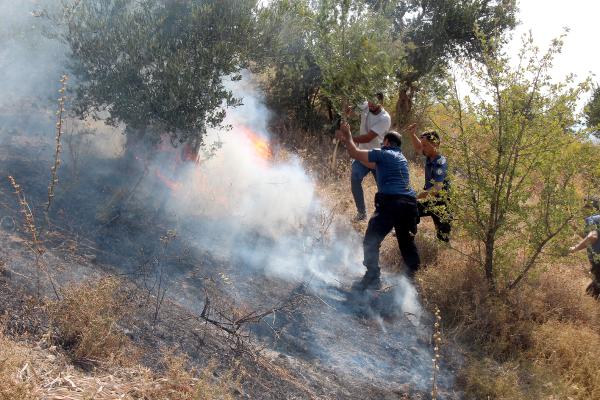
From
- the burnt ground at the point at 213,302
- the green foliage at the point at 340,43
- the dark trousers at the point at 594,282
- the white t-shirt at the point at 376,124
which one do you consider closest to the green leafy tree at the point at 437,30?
the green foliage at the point at 340,43

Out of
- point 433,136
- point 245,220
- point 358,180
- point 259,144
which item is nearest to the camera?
point 433,136

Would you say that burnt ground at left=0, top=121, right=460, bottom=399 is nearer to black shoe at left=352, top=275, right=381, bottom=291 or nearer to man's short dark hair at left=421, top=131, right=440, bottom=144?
black shoe at left=352, top=275, right=381, bottom=291

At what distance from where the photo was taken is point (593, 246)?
6191 mm

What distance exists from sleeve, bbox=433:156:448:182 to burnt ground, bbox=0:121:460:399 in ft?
4.30

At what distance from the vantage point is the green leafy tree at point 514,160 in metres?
5.11

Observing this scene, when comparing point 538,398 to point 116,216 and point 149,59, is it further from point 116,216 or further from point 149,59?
point 149,59

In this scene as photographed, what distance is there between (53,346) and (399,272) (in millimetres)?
4001

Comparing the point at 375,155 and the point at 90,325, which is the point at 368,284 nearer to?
the point at 375,155

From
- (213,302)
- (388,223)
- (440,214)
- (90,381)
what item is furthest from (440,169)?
(90,381)

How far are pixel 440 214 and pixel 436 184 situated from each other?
338 mm

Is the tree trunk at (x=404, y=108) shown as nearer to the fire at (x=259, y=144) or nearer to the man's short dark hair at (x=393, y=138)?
the fire at (x=259, y=144)

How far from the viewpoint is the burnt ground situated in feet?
12.6

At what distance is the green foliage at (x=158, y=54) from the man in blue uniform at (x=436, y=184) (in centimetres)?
245

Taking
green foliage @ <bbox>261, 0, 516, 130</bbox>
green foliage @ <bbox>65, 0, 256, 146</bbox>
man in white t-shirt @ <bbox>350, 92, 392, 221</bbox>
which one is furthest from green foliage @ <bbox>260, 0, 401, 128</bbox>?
man in white t-shirt @ <bbox>350, 92, 392, 221</bbox>
